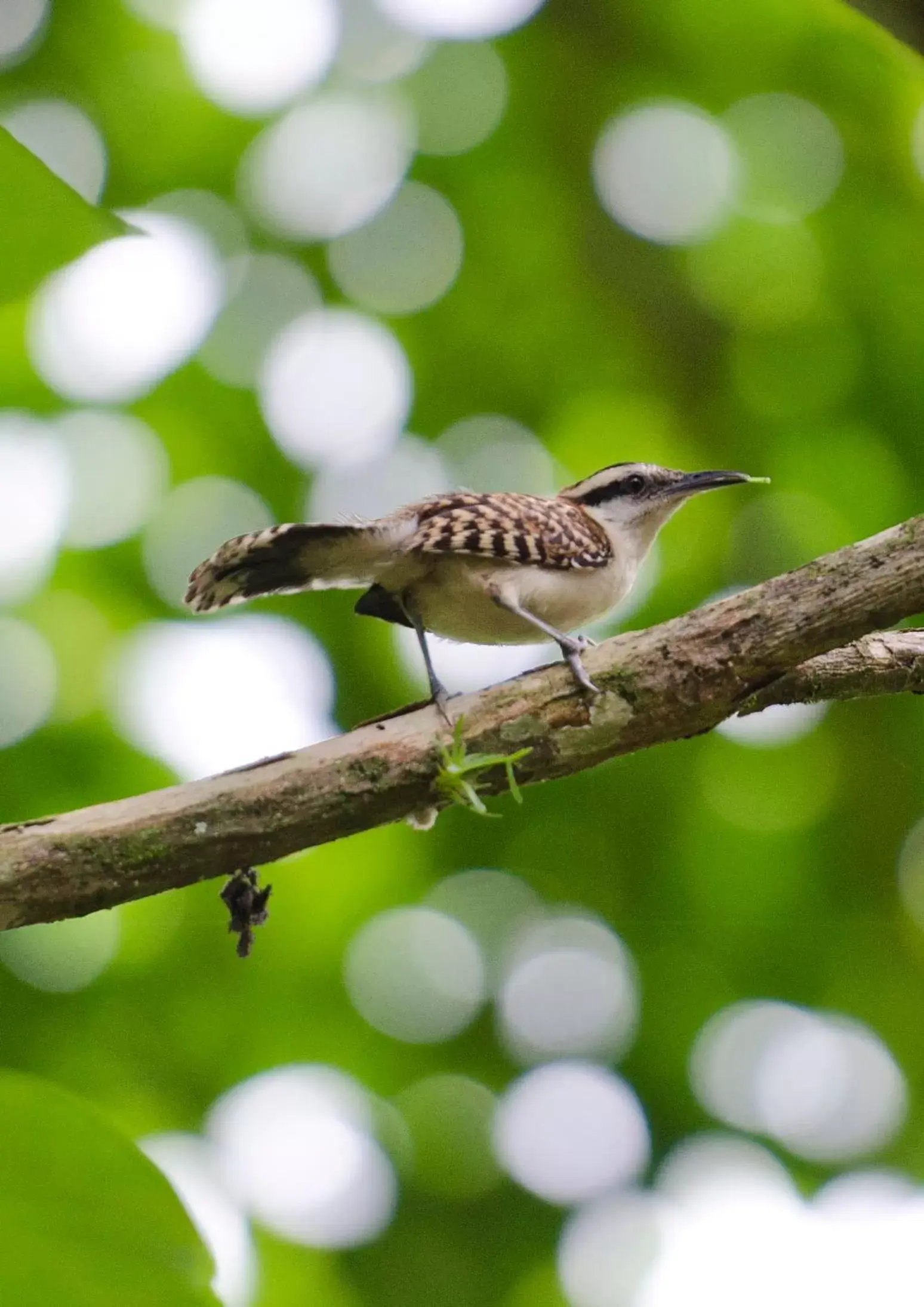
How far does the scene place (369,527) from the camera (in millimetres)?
3146

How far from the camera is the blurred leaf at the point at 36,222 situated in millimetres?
1101

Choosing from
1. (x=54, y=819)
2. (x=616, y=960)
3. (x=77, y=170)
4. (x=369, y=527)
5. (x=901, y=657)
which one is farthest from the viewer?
(x=616, y=960)

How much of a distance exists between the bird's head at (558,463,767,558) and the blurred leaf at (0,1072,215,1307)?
274cm

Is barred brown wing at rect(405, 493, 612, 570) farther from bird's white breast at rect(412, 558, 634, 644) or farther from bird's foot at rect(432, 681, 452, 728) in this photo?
bird's foot at rect(432, 681, 452, 728)

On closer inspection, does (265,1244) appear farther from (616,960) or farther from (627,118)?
(627,118)

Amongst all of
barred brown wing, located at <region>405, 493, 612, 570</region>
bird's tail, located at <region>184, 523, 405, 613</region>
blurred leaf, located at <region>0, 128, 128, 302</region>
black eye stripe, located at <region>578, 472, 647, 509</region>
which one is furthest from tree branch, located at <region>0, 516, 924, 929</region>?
black eye stripe, located at <region>578, 472, 647, 509</region>

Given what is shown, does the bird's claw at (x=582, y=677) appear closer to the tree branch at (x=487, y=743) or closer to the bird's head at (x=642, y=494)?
the tree branch at (x=487, y=743)

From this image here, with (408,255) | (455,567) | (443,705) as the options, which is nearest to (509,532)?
(455,567)

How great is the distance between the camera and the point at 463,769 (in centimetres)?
225

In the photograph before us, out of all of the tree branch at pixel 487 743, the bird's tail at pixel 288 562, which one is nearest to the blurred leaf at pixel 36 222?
the tree branch at pixel 487 743

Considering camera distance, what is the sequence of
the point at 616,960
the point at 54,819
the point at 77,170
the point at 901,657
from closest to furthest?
the point at 54,819, the point at 901,657, the point at 77,170, the point at 616,960

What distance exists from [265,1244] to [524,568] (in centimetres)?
299

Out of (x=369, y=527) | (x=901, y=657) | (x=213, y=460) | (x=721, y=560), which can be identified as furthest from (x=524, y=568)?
(x=213, y=460)

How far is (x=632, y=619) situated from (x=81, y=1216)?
3.90 meters
